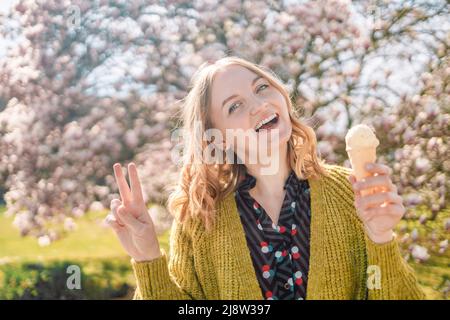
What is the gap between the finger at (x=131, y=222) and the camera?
67.9 inches

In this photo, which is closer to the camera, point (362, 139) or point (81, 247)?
point (362, 139)

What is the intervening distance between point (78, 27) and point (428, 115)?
2.27 metres

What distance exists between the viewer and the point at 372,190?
162 centimetres

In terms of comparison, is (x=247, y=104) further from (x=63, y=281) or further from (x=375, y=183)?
(x=63, y=281)

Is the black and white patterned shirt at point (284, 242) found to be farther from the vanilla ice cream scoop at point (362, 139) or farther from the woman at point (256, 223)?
the vanilla ice cream scoop at point (362, 139)

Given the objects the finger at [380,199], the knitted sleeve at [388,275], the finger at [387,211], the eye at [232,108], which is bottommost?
the knitted sleeve at [388,275]

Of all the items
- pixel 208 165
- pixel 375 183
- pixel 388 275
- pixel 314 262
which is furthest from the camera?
pixel 208 165

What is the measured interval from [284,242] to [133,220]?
19.0 inches

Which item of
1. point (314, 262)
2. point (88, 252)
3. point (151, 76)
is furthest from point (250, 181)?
point (88, 252)

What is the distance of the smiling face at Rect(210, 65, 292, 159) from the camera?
1866 millimetres

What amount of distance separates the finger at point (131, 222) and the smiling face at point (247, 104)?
0.43 metres

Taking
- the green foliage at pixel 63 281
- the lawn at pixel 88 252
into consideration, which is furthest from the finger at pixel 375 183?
→ the green foliage at pixel 63 281

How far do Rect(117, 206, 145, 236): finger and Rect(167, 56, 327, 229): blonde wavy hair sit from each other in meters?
0.26

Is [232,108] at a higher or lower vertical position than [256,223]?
higher
